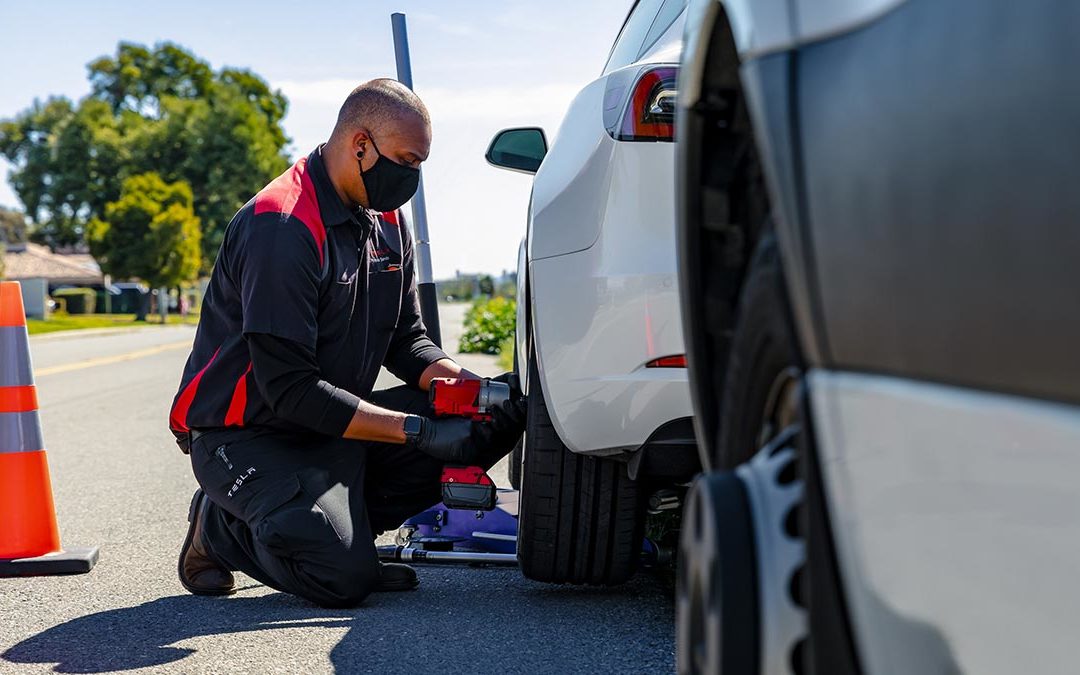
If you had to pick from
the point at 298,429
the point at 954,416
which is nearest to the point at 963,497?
the point at 954,416

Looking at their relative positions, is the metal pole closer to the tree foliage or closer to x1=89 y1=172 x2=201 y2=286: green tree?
x1=89 y1=172 x2=201 y2=286: green tree

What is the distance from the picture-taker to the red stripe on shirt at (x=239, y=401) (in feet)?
12.5

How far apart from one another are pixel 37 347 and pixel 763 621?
2297 cm

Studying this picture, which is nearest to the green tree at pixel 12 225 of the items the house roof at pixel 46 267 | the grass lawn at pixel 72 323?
the house roof at pixel 46 267

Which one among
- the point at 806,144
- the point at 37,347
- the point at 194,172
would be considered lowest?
the point at 37,347

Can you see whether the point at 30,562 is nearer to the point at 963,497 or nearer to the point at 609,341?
the point at 609,341

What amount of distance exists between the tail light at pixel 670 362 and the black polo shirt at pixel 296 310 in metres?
1.18

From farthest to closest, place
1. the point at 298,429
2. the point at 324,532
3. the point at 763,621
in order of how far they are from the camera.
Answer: the point at 298,429, the point at 324,532, the point at 763,621

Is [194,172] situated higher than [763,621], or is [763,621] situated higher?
[194,172]

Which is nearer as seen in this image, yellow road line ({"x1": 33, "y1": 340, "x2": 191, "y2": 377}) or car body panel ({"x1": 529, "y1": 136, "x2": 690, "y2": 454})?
car body panel ({"x1": 529, "y1": 136, "x2": 690, "y2": 454})

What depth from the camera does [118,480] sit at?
19.7 feet

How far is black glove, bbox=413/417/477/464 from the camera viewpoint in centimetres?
387

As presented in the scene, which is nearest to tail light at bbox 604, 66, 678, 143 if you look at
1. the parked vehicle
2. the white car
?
the white car

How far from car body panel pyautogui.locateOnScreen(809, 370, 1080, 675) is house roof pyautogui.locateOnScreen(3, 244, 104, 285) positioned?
258ft
